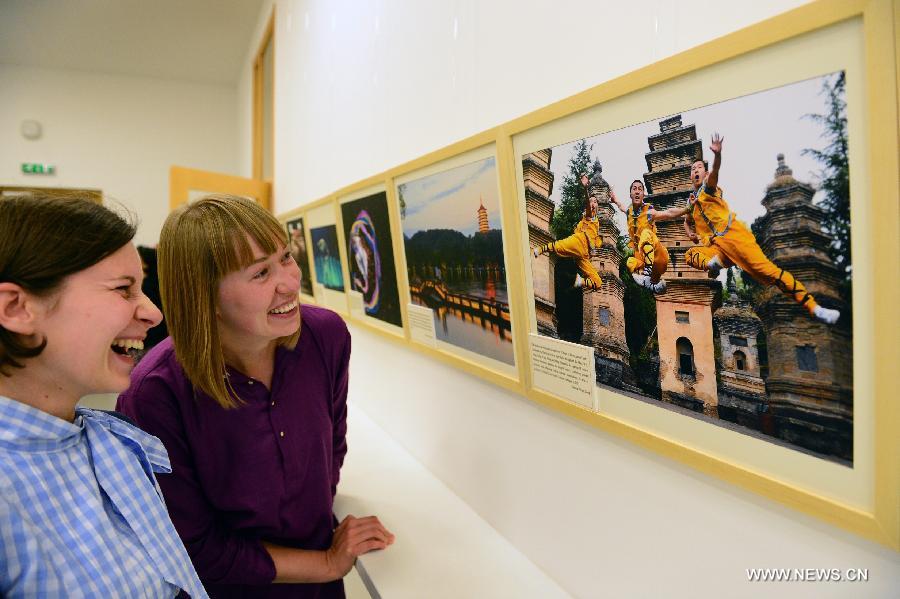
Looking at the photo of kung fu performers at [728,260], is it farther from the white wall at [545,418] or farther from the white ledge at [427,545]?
the white ledge at [427,545]

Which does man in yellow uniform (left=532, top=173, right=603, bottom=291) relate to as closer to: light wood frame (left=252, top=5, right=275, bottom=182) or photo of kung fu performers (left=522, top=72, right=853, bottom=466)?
photo of kung fu performers (left=522, top=72, right=853, bottom=466)

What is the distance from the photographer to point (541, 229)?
95 cm

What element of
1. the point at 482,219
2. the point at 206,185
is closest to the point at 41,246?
the point at 482,219

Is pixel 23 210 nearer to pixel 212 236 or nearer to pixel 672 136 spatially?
pixel 212 236

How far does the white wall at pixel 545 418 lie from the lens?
2.21 ft

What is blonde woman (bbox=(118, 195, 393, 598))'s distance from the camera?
1052 millimetres

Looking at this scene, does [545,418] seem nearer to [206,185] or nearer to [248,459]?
[248,459]

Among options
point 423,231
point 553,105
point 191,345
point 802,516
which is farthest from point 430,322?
point 802,516

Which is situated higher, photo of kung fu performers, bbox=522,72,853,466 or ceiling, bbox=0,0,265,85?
ceiling, bbox=0,0,265,85

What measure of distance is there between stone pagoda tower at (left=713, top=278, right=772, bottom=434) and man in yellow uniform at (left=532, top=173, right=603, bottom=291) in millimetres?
229

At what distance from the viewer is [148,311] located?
0.82 meters

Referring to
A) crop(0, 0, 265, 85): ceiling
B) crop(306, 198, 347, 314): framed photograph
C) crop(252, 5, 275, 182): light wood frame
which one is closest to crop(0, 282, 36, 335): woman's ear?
crop(306, 198, 347, 314): framed photograph

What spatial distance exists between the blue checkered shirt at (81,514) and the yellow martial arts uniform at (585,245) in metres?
0.86

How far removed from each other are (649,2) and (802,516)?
0.75 m
